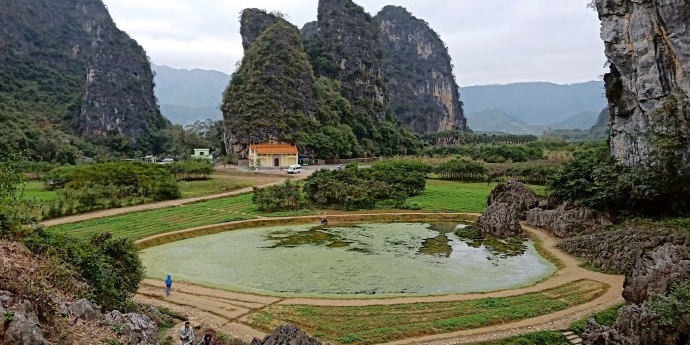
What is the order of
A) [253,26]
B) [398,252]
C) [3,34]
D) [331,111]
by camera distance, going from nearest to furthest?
[398,252] < [331,111] < [253,26] < [3,34]

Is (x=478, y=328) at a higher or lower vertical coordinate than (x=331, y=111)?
lower

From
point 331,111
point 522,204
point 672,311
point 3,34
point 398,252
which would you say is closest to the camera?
point 672,311

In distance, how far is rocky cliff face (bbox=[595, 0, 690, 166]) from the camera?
71.9ft

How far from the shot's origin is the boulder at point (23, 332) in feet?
23.1

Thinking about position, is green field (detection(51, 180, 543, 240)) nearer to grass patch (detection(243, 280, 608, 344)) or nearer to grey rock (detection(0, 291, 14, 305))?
grass patch (detection(243, 280, 608, 344))

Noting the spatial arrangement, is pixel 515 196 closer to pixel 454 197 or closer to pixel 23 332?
pixel 454 197

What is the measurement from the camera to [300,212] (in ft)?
110

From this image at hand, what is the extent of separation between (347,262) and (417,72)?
11865 cm

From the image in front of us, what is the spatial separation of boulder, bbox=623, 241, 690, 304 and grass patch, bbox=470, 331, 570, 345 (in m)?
3.32

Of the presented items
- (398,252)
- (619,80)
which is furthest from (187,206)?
(619,80)

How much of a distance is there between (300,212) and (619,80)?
21414 millimetres

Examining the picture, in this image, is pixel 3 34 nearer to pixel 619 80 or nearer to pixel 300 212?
pixel 300 212

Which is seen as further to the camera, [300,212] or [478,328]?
[300,212]

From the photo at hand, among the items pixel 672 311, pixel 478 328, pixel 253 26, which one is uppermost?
pixel 253 26
